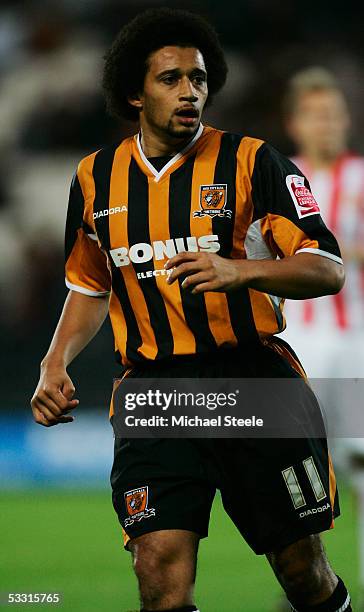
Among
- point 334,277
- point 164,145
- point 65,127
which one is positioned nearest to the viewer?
point 334,277

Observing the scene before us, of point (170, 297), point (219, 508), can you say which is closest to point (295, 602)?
point (170, 297)

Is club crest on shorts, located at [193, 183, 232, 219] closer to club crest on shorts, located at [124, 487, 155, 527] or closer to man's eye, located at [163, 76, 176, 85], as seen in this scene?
man's eye, located at [163, 76, 176, 85]

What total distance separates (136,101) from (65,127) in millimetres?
6092

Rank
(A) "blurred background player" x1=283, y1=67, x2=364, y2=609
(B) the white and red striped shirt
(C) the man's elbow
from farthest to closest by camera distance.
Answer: (B) the white and red striped shirt, (A) "blurred background player" x1=283, y1=67, x2=364, y2=609, (C) the man's elbow

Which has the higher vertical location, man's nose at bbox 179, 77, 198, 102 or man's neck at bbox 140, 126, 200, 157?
man's nose at bbox 179, 77, 198, 102

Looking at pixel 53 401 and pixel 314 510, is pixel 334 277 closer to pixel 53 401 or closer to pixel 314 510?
pixel 314 510

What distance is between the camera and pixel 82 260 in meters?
3.72

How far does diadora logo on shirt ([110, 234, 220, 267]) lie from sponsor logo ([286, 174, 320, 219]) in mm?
248

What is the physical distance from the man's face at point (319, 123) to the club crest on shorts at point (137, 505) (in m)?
3.29

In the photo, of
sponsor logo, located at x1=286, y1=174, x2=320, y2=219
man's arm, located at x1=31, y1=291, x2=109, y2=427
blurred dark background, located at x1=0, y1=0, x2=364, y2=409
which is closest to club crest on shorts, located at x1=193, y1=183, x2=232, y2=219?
sponsor logo, located at x1=286, y1=174, x2=320, y2=219

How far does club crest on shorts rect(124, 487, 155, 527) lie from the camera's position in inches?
127

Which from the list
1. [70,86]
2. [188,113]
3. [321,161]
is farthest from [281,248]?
[70,86]

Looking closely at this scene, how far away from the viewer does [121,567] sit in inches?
221

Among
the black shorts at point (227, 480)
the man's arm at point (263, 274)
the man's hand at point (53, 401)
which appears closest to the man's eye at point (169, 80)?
the man's arm at point (263, 274)
